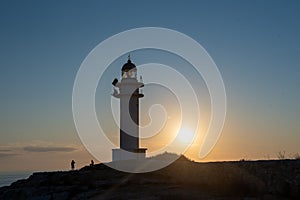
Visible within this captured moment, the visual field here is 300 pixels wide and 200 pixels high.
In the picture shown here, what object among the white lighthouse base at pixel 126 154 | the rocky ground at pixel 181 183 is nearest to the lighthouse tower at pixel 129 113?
the white lighthouse base at pixel 126 154

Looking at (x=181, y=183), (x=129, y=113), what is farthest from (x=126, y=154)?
(x=181, y=183)

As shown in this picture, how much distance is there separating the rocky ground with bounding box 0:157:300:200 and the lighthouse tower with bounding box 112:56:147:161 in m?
9.99

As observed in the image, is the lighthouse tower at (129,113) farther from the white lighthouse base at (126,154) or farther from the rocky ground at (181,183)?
the rocky ground at (181,183)

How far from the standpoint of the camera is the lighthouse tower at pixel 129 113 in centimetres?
3344

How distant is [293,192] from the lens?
14.9 meters

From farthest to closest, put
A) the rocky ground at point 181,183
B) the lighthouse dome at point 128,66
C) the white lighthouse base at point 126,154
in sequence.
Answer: the lighthouse dome at point 128,66, the white lighthouse base at point 126,154, the rocky ground at point 181,183

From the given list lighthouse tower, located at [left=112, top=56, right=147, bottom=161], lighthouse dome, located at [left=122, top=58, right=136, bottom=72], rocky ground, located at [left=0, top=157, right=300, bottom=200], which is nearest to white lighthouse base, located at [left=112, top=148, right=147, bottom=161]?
lighthouse tower, located at [left=112, top=56, right=147, bottom=161]

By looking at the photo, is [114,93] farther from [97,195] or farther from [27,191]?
[97,195]

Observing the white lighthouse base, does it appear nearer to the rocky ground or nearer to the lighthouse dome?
the lighthouse dome

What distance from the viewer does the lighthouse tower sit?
3344 centimetres

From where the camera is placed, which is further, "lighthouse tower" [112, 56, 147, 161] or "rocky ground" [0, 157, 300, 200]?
"lighthouse tower" [112, 56, 147, 161]

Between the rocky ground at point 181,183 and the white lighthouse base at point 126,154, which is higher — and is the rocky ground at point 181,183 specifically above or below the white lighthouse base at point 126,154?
below

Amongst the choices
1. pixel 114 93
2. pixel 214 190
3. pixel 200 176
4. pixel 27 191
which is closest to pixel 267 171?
pixel 214 190

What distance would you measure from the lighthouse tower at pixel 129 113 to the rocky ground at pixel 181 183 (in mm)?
9991
